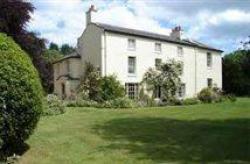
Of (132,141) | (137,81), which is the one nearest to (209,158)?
(132,141)

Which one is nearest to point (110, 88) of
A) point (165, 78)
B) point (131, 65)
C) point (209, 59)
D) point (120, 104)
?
point (131, 65)

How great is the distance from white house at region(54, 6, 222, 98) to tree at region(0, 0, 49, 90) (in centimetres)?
748

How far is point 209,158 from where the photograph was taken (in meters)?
12.8

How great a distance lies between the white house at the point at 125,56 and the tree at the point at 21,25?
748 cm

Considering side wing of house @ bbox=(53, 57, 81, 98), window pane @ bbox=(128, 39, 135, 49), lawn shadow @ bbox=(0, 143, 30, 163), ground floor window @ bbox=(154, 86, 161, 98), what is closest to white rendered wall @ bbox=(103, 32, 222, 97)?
window pane @ bbox=(128, 39, 135, 49)

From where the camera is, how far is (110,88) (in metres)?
38.8

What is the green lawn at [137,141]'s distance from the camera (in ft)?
41.4

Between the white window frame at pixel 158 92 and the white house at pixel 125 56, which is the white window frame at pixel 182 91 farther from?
the white window frame at pixel 158 92

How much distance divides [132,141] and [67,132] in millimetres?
2468

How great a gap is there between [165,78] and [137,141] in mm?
30154

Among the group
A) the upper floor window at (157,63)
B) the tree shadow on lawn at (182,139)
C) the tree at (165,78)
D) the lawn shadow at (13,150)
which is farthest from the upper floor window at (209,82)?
the lawn shadow at (13,150)

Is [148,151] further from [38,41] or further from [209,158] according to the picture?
[38,41]

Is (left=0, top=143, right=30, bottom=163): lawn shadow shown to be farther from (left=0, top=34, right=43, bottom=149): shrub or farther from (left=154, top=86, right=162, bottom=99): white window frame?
(left=154, top=86, right=162, bottom=99): white window frame

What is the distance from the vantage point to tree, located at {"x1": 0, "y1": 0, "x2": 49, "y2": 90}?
32781 millimetres
